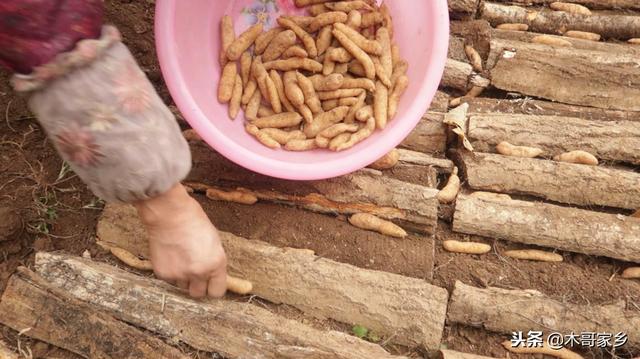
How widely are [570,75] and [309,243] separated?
1.45 meters

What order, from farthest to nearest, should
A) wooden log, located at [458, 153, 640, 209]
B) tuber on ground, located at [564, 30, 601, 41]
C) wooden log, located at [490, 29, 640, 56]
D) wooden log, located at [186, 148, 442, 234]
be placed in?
tuber on ground, located at [564, 30, 601, 41]
wooden log, located at [490, 29, 640, 56]
wooden log, located at [458, 153, 640, 209]
wooden log, located at [186, 148, 442, 234]

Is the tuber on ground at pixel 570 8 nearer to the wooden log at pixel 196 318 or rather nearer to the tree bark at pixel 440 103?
the tree bark at pixel 440 103

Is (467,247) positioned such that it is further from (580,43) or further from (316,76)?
(580,43)

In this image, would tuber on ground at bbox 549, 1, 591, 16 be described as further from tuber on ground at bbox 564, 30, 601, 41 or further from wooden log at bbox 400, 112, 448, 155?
wooden log at bbox 400, 112, 448, 155

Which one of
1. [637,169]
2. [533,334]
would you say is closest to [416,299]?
[533,334]

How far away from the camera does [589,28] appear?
118 inches

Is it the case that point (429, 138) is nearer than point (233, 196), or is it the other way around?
point (233, 196)

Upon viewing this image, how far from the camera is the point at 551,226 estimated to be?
2.18 m

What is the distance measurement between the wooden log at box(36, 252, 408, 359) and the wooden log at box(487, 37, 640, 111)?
1479 millimetres

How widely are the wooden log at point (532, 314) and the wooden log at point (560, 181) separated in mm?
467

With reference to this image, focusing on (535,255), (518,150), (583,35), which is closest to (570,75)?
(583,35)

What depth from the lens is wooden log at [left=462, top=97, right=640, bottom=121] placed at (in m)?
2.57

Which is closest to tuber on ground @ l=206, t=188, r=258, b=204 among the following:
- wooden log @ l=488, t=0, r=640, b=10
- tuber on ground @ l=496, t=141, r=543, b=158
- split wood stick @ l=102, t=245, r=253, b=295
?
split wood stick @ l=102, t=245, r=253, b=295

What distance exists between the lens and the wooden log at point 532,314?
1.97 m
